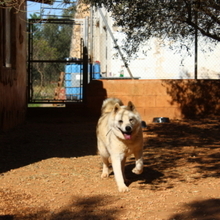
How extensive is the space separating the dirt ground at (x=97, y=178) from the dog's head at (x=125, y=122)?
72cm

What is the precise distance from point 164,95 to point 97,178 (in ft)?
22.0

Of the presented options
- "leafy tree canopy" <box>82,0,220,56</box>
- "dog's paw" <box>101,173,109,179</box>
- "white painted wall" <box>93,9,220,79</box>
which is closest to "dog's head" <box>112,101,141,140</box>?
"dog's paw" <box>101,173,109,179</box>

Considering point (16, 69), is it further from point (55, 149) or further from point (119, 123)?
point (119, 123)

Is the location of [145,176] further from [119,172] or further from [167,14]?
[167,14]

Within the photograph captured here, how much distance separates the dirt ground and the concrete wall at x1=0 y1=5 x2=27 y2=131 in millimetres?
509

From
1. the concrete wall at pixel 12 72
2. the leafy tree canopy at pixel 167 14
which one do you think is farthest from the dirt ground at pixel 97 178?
the leafy tree canopy at pixel 167 14

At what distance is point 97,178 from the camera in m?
6.31

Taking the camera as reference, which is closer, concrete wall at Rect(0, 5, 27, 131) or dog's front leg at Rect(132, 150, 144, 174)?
dog's front leg at Rect(132, 150, 144, 174)

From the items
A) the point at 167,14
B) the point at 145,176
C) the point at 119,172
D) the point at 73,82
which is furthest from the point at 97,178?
the point at 73,82

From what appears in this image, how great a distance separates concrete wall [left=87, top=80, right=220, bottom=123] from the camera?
12.6m

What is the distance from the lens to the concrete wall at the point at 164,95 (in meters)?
12.6

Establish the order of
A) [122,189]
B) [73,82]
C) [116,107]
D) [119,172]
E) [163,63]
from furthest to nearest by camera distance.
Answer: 1. [163,63]
2. [73,82]
3. [116,107]
4. [119,172]
5. [122,189]

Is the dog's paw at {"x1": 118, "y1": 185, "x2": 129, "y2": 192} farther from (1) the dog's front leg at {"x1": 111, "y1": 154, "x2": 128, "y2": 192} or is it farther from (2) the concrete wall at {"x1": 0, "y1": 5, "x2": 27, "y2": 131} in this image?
(2) the concrete wall at {"x1": 0, "y1": 5, "x2": 27, "y2": 131}

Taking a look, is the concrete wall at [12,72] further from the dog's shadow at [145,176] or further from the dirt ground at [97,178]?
the dog's shadow at [145,176]
